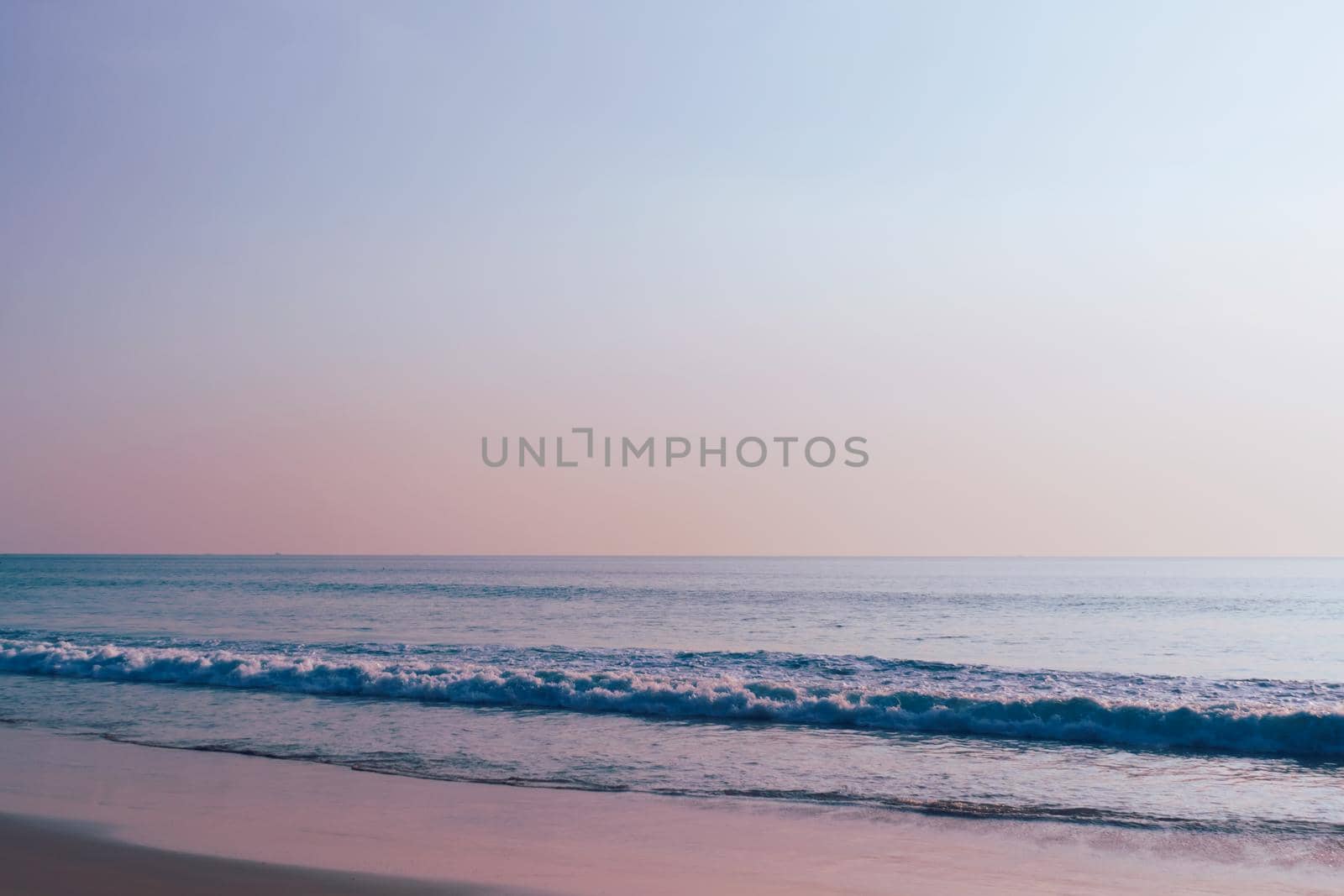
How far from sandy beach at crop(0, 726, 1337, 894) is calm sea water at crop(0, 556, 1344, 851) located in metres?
0.92

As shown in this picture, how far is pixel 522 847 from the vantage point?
830 centimetres

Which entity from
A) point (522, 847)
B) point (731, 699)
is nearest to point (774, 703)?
point (731, 699)

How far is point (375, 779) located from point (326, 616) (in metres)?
29.1

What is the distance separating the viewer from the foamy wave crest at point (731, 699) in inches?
549

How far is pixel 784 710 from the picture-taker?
630 inches

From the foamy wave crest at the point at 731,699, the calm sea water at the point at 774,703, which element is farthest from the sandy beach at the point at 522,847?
the foamy wave crest at the point at 731,699

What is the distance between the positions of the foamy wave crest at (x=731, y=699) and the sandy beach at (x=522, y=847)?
5.98 metres

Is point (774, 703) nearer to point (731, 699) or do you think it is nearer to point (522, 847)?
point (731, 699)

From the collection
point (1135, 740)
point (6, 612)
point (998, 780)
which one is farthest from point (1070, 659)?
point (6, 612)

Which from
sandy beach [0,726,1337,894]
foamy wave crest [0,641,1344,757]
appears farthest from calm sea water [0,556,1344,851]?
sandy beach [0,726,1337,894]

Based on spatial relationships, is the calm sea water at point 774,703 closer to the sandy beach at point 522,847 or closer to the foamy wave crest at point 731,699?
the foamy wave crest at point 731,699

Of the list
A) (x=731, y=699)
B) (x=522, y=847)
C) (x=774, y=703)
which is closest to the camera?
(x=522, y=847)

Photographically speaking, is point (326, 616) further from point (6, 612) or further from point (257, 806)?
point (257, 806)

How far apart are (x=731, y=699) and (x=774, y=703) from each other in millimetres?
850
